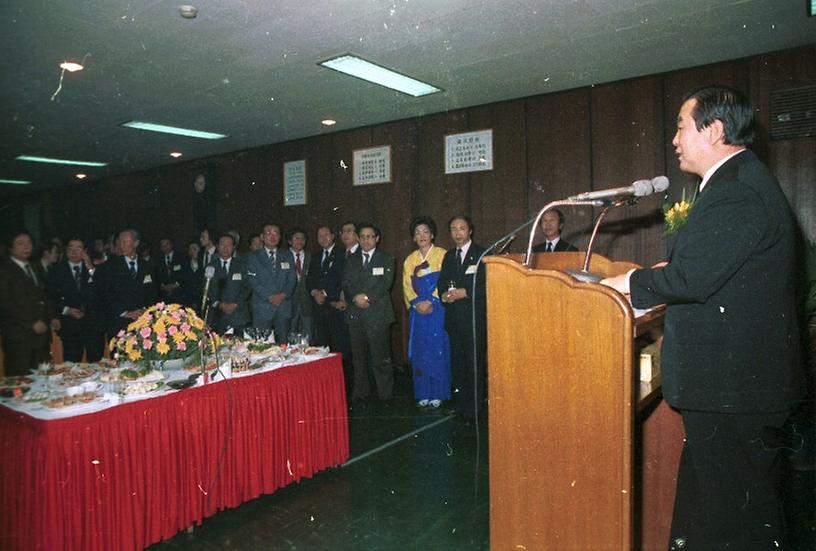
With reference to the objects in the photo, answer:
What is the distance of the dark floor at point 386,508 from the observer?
246 centimetres

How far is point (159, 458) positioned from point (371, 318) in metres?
2.97

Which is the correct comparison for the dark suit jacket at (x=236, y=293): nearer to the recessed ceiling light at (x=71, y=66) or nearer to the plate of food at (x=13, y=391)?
the recessed ceiling light at (x=71, y=66)

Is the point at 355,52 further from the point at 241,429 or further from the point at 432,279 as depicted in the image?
the point at 241,429

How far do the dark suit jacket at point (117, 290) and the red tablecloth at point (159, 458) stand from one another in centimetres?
336

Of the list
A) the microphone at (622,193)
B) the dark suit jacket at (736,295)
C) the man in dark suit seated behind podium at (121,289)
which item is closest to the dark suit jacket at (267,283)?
the man in dark suit seated behind podium at (121,289)

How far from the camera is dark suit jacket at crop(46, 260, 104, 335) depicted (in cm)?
546

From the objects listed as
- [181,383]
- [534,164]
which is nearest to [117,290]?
[181,383]

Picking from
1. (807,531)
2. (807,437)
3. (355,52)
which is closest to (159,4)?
(355,52)

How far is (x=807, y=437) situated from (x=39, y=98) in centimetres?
726

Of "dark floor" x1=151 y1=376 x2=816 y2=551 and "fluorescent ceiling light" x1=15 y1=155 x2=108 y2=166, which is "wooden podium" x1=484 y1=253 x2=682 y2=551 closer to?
"dark floor" x1=151 y1=376 x2=816 y2=551

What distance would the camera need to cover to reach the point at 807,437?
355 centimetres

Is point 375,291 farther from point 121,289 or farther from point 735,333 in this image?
point 735,333

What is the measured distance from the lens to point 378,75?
4641 mm

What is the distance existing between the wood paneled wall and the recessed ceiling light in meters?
3.38
